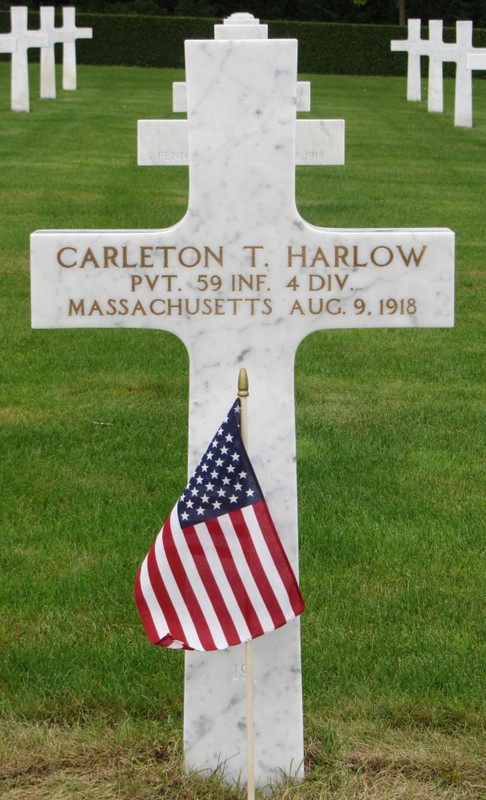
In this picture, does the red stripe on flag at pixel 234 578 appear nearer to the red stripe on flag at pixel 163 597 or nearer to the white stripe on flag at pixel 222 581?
the white stripe on flag at pixel 222 581

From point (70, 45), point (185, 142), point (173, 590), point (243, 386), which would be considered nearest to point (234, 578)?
point (173, 590)

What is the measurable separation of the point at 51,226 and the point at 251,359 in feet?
26.9

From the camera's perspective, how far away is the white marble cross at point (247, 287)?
10.4ft

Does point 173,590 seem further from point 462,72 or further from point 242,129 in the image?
point 462,72

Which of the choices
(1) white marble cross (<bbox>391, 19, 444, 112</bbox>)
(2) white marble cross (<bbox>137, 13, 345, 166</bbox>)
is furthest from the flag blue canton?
(1) white marble cross (<bbox>391, 19, 444, 112</bbox>)

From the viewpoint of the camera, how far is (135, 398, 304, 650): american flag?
309 cm

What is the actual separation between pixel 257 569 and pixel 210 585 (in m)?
0.12

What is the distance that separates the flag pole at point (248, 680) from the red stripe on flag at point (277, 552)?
157mm

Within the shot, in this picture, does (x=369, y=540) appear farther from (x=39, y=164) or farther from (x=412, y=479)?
(x=39, y=164)

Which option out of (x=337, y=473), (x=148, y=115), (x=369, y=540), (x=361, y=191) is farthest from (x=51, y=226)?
(x=148, y=115)

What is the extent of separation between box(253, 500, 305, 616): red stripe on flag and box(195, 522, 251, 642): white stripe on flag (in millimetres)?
123

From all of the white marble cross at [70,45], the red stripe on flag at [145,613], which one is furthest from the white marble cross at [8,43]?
the red stripe on flag at [145,613]

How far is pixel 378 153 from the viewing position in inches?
663

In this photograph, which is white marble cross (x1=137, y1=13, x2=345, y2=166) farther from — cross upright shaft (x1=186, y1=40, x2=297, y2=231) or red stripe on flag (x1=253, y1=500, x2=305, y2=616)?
red stripe on flag (x1=253, y1=500, x2=305, y2=616)
